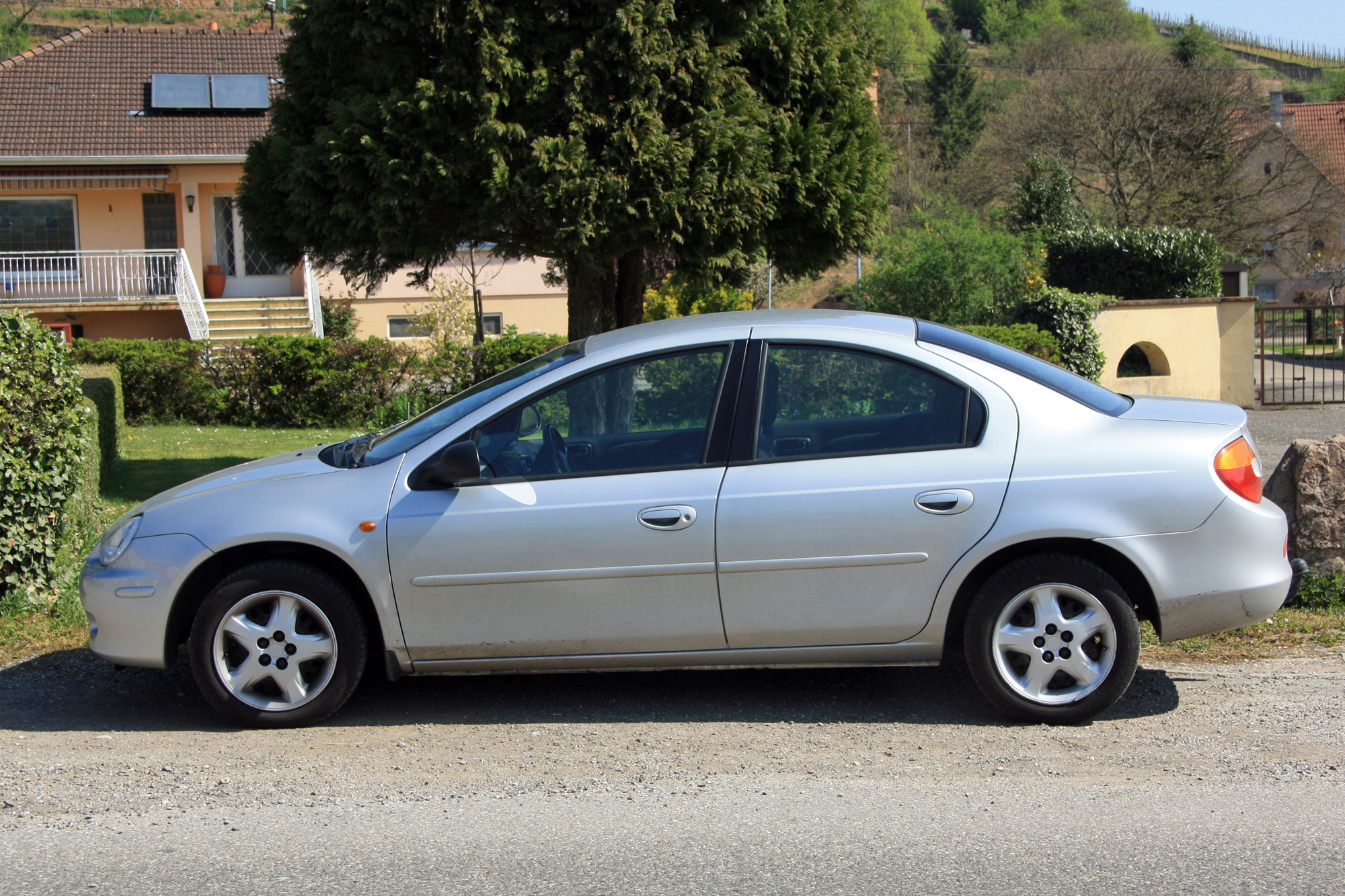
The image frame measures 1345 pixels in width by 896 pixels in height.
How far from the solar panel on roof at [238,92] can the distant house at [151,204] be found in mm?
30

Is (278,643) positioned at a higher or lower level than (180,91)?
lower

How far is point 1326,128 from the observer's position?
176ft

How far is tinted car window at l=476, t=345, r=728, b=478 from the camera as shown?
473 cm

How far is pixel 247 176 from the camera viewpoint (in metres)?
10.0

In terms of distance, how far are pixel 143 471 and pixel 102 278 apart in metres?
14.4

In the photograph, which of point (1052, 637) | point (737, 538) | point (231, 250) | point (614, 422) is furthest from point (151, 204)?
point (1052, 637)

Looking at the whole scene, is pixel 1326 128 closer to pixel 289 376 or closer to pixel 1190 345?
pixel 1190 345

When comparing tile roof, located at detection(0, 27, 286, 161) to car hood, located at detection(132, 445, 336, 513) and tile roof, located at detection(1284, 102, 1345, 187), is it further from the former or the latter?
tile roof, located at detection(1284, 102, 1345, 187)

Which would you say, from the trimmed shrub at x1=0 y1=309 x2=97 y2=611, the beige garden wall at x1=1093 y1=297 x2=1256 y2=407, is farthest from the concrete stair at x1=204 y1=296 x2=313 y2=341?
the trimmed shrub at x1=0 y1=309 x2=97 y2=611

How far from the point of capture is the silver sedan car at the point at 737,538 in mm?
4520

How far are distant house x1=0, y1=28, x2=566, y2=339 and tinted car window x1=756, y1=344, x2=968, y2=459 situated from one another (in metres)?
19.1

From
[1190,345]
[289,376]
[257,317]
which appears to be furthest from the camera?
[257,317]

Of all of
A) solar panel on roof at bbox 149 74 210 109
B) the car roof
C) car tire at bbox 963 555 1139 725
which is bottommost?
car tire at bbox 963 555 1139 725

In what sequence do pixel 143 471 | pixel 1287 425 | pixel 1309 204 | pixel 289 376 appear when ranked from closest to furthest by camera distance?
pixel 143 471 < pixel 289 376 < pixel 1287 425 < pixel 1309 204
